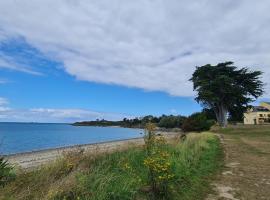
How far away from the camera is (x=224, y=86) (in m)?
48.5

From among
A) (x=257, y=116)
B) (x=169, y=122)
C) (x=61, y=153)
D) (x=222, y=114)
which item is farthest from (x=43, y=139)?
(x=257, y=116)

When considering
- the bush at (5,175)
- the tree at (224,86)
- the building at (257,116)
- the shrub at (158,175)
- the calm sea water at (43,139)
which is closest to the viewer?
the shrub at (158,175)

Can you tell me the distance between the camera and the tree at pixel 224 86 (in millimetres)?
48500

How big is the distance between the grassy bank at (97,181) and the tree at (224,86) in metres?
40.4

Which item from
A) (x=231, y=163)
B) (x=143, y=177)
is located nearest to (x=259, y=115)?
(x=231, y=163)

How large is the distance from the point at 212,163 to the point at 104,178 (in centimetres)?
649

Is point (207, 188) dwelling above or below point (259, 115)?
below

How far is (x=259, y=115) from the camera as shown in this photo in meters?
93.6

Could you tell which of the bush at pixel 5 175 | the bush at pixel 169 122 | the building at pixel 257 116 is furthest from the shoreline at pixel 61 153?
the bush at pixel 169 122

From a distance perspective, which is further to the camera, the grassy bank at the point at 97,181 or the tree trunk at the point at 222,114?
the tree trunk at the point at 222,114

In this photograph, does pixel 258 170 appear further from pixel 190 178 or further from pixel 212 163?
pixel 190 178

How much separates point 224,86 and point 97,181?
4465 centimetres

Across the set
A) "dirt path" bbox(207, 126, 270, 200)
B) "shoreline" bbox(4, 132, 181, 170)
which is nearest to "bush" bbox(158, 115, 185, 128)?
"shoreline" bbox(4, 132, 181, 170)

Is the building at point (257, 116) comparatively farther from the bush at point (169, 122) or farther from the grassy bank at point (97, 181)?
the grassy bank at point (97, 181)
